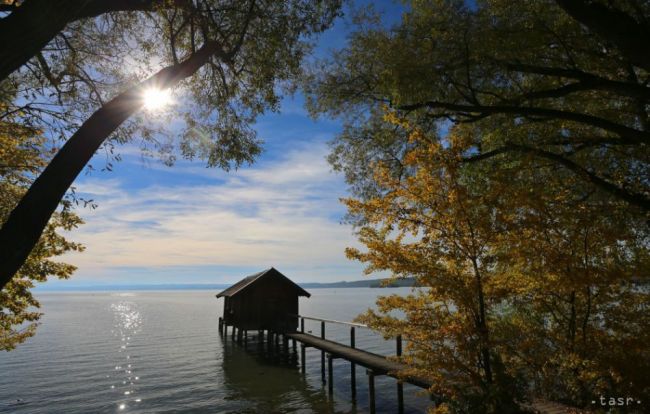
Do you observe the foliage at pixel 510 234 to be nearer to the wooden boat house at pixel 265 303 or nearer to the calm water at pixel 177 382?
the calm water at pixel 177 382

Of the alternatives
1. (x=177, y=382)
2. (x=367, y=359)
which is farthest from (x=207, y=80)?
(x=177, y=382)

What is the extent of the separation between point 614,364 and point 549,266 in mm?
1882

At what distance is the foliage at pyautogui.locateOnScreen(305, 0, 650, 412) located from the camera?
732 centimetres

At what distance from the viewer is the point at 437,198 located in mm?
8250

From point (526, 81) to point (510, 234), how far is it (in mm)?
6381

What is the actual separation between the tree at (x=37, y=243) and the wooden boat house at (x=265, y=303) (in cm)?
1815

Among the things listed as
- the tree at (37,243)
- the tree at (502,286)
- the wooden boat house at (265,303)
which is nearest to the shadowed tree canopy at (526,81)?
the tree at (502,286)

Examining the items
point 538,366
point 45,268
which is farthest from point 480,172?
point 45,268

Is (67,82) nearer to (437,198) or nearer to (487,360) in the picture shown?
(437,198)

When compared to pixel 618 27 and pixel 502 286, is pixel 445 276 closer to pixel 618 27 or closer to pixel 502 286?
pixel 502 286

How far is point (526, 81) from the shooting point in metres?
11.8

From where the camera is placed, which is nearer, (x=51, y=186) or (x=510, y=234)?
(x=51, y=186)

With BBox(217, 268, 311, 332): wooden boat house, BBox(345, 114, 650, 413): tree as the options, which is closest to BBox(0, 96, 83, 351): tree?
BBox(345, 114, 650, 413): tree

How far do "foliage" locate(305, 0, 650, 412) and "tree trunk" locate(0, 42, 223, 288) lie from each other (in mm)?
4946
